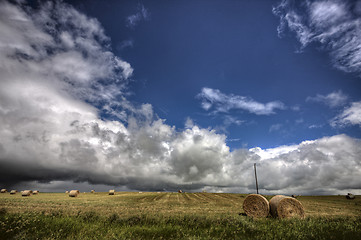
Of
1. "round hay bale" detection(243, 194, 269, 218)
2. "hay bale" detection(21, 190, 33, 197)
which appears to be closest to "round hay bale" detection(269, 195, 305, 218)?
"round hay bale" detection(243, 194, 269, 218)

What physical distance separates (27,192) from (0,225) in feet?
A: 174

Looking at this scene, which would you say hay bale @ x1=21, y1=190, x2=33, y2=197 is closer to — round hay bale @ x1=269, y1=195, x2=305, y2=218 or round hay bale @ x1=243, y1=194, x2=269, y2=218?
round hay bale @ x1=243, y1=194, x2=269, y2=218

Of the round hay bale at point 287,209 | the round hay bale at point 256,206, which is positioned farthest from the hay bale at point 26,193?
the round hay bale at point 287,209

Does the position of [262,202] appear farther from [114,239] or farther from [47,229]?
[47,229]

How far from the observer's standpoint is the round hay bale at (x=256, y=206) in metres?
16.9

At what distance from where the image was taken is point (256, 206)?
17.4m

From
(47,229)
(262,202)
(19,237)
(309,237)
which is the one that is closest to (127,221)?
(47,229)

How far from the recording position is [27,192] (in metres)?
48.2

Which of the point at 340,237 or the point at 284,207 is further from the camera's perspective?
the point at 284,207

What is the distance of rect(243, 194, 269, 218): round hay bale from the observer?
16938 millimetres

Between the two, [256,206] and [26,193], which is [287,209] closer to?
[256,206]

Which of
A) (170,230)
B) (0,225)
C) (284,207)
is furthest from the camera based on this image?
(284,207)

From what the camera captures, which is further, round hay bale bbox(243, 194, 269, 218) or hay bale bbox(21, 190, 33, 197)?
hay bale bbox(21, 190, 33, 197)

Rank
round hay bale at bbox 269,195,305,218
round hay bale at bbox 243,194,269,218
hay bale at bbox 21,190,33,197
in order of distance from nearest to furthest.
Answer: round hay bale at bbox 269,195,305,218, round hay bale at bbox 243,194,269,218, hay bale at bbox 21,190,33,197
